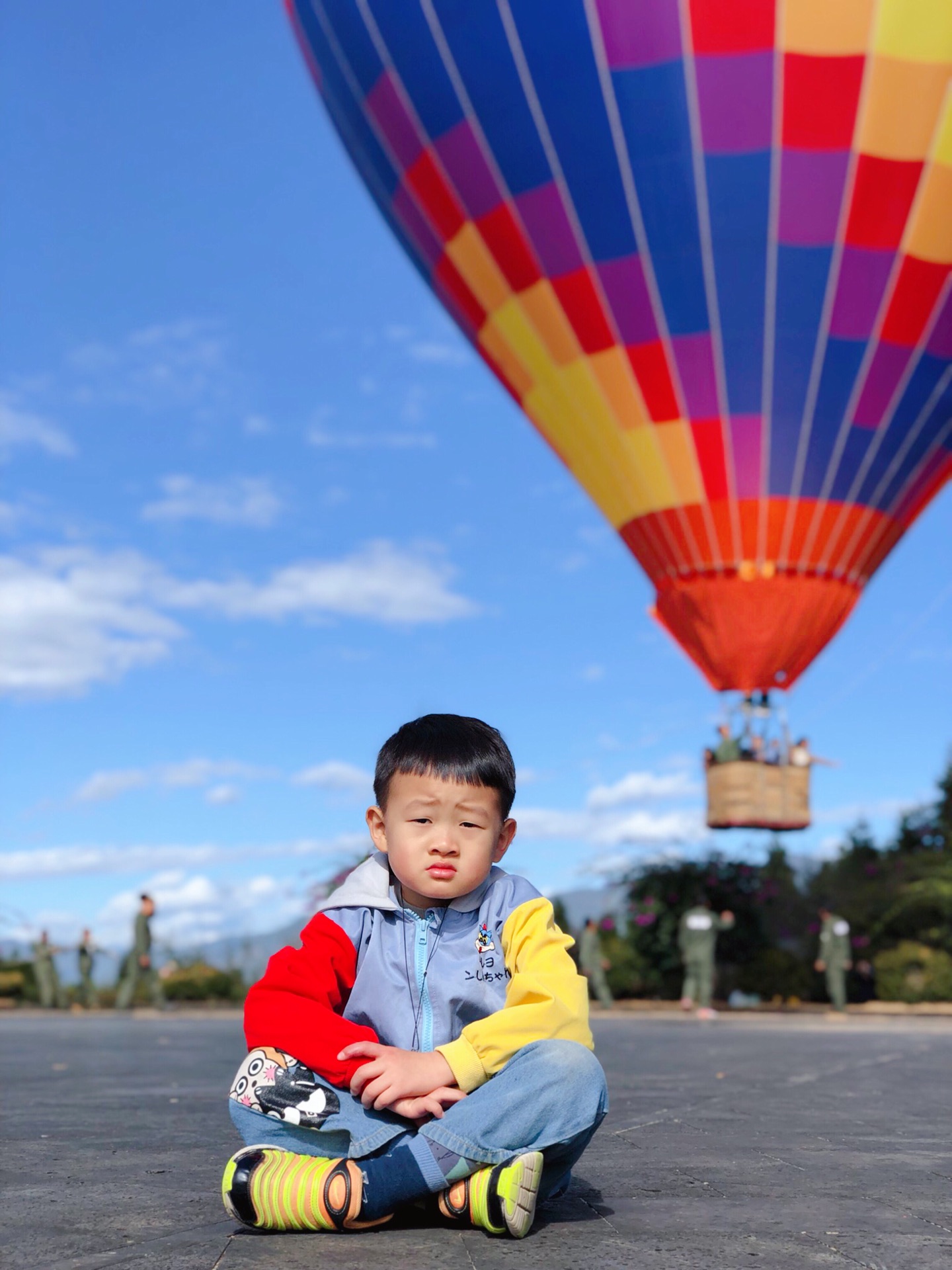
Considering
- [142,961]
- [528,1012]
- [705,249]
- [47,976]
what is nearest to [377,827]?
[528,1012]

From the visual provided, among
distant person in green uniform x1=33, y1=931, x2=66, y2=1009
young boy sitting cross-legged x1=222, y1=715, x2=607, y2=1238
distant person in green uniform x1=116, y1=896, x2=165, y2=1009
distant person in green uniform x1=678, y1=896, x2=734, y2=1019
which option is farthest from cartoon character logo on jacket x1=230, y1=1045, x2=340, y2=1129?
distant person in green uniform x1=33, y1=931, x2=66, y2=1009

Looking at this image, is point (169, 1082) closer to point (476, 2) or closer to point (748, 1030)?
point (748, 1030)

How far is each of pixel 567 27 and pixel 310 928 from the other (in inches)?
446

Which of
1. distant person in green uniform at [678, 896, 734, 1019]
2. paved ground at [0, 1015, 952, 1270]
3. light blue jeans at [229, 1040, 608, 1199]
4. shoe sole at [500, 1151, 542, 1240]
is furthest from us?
distant person in green uniform at [678, 896, 734, 1019]

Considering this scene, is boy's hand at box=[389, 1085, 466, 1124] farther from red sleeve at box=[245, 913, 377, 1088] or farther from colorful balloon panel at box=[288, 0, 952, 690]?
colorful balloon panel at box=[288, 0, 952, 690]

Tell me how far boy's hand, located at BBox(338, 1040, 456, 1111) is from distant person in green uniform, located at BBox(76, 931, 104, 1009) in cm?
1729

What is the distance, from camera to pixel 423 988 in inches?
106

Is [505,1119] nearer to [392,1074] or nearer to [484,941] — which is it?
[392,1074]

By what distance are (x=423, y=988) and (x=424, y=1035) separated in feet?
0.28

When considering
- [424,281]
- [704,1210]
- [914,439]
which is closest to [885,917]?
[914,439]

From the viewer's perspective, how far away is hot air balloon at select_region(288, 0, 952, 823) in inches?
488

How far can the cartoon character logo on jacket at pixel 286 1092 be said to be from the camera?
255 cm

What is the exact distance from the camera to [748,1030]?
1189cm

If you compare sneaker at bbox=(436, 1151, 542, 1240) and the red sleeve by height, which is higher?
the red sleeve
